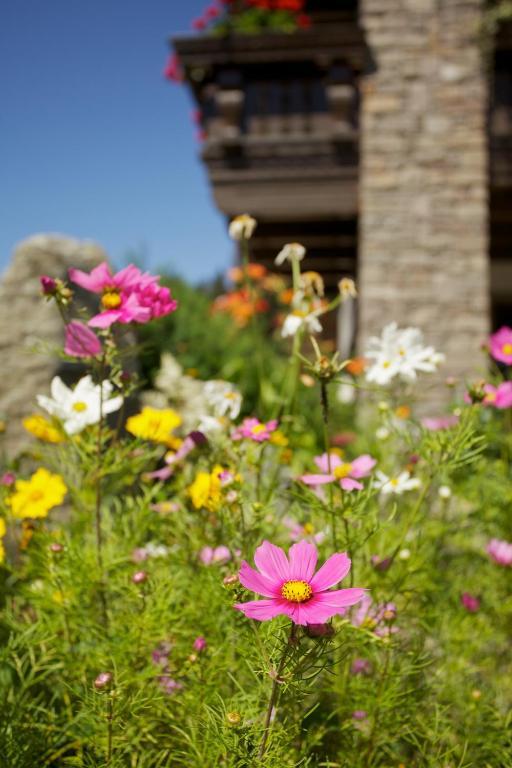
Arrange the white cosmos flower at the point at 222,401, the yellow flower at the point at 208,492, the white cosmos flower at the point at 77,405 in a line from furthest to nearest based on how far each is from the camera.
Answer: the white cosmos flower at the point at 222,401, the white cosmos flower at the point at 77,405, the yellow flower at the point at 208,492

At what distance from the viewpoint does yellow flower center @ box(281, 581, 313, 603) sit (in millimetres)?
906

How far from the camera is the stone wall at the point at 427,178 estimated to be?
534 cm

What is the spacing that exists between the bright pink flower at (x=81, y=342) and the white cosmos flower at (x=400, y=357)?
73 cm

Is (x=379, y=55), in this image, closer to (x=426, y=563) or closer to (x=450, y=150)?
(x=450, y=150)

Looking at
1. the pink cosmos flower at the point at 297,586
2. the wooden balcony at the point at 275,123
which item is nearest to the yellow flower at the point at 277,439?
the pink cosmos flower at the point at 297,586

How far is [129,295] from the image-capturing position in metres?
1.34

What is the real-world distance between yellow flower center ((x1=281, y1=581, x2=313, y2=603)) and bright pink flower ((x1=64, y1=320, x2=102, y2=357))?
645 millimetres

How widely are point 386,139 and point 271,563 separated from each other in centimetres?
505

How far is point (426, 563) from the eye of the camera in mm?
1841

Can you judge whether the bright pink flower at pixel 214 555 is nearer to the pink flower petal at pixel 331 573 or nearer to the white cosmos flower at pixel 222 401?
the white cosmos flower at pixel 222 401

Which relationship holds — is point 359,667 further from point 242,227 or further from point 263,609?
point 242,227

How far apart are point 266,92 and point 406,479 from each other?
5.02 m

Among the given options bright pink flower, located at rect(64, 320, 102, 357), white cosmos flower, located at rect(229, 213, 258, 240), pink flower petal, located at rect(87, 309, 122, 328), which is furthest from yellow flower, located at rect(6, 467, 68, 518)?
white cosmos flower, located at rect(229, 213, 258, 240)

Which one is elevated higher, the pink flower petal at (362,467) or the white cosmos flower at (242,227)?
the white cosmos flower at (242,227)
